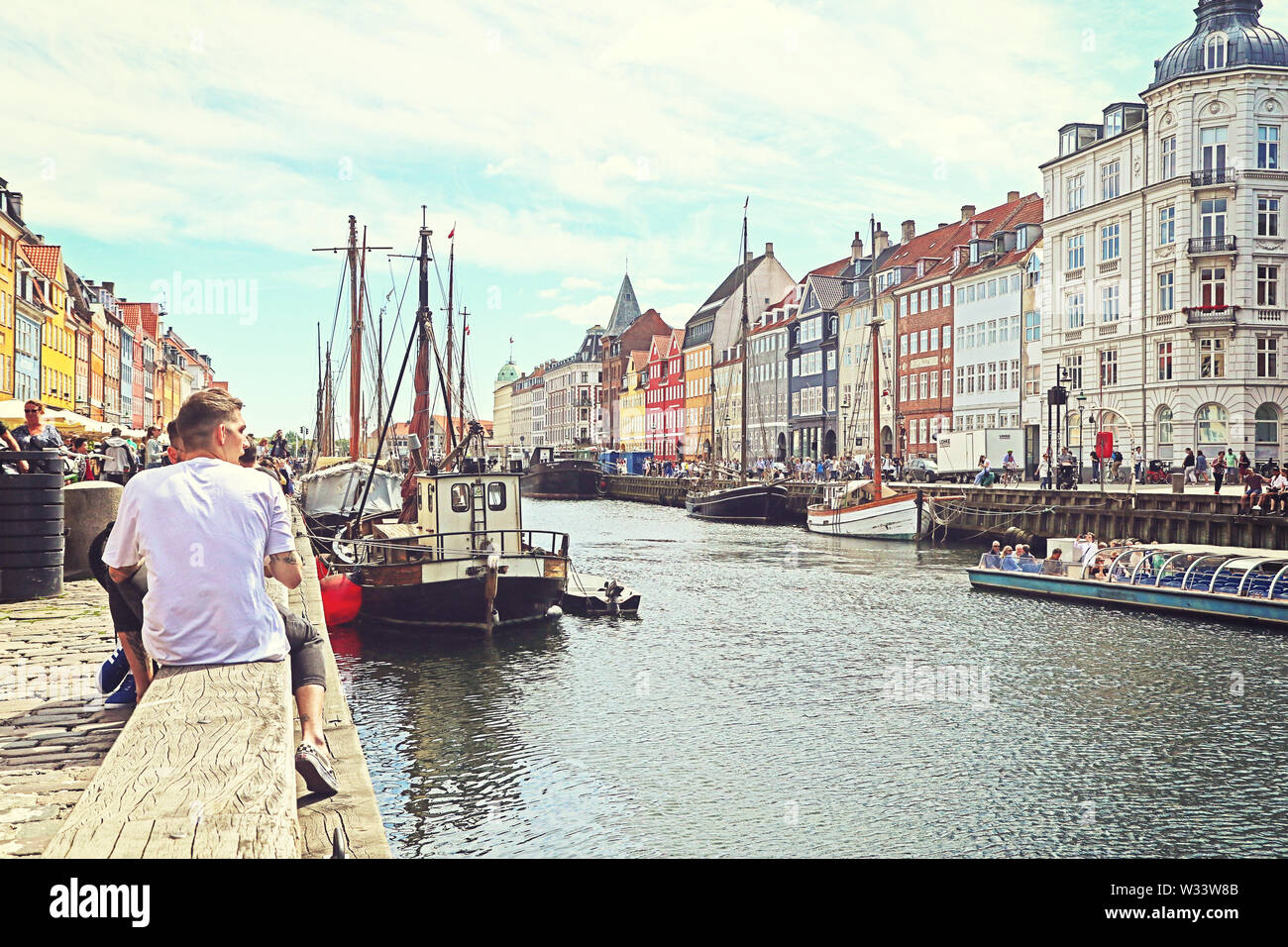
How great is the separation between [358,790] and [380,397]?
4449cm

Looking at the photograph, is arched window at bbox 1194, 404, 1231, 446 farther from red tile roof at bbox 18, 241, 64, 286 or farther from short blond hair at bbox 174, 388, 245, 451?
red tile roof at bbox 18, 241, 64, 286

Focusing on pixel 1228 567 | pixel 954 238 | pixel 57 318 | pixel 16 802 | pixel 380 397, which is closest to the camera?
pixel 16 802

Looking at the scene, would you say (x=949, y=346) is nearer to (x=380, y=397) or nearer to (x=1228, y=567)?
(x=380, y=397)

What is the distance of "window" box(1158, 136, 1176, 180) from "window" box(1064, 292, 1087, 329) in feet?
24.9

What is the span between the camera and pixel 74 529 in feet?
49.0

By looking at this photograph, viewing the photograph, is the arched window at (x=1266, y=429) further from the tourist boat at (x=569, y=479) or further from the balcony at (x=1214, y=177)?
the tourist boat at (x=569, y=479)

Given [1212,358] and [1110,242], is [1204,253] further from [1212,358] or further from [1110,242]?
[1110,242]

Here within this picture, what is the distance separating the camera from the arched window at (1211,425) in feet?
167

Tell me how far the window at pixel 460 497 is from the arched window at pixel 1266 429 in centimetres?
3874

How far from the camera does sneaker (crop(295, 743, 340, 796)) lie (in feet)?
20.2

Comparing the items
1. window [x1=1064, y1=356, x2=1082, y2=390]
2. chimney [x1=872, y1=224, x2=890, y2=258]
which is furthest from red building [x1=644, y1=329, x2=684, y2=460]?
window [x1=1064, y1=356, x2=1082, y2=390]

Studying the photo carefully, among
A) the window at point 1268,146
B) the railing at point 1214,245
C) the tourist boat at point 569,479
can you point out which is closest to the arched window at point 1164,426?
the railing at point 1214,245
